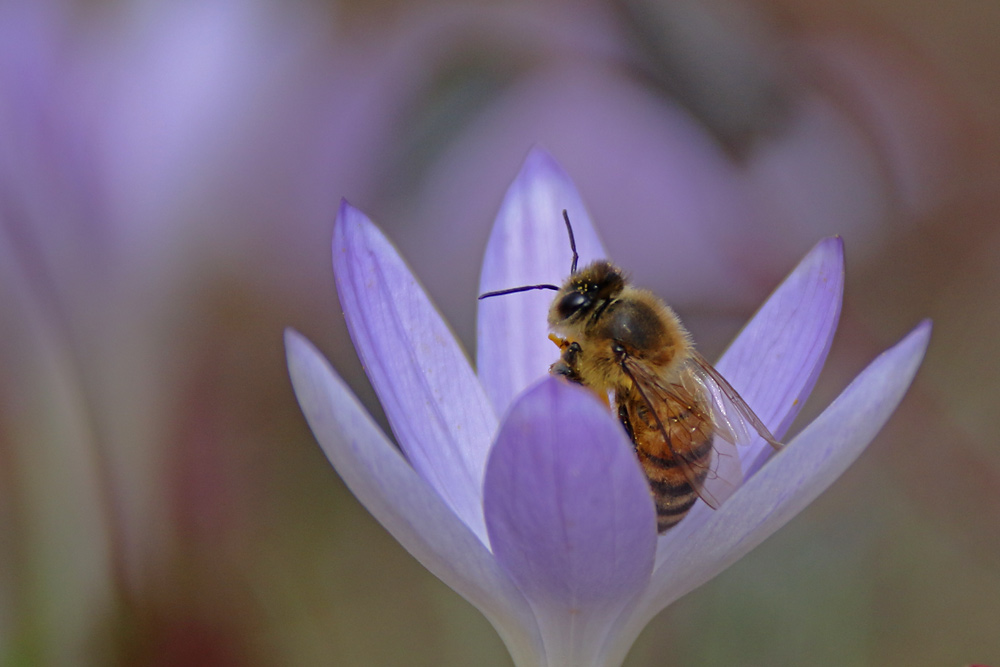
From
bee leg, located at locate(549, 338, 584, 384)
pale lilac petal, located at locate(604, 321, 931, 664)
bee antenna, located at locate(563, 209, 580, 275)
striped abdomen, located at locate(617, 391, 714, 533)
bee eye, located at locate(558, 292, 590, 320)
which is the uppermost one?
bee antenna, located at locate(563, 209, 580, 275)

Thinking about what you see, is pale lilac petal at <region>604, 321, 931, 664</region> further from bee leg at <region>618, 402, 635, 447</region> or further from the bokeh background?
the bokeh background

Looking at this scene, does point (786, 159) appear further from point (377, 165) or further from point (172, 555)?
point (172, 555)

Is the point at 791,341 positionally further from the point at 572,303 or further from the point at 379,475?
the point at 379,475

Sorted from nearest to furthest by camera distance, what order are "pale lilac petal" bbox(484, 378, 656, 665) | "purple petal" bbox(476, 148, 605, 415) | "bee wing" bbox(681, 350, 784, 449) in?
"pale lilac petal" bbox(484, 378, 656, 665) < "bee wing" bbox(681, 350, 784, 449) < "purple petal" bbox(476, 148, 605, 415)

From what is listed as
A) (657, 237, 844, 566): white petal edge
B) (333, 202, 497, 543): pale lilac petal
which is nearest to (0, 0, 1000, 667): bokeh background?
(333, 202, 497, 543): pale lilac petal

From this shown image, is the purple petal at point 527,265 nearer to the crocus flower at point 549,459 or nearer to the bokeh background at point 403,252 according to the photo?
the crocus flower at point 549,459

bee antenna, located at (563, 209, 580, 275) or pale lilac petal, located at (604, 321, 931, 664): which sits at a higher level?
bee antenna, located at (563, 209, 580, 275)

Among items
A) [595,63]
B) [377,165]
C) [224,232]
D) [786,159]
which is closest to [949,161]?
[786,159]
